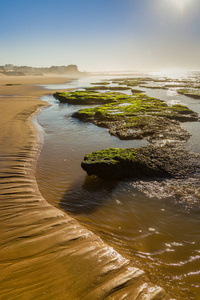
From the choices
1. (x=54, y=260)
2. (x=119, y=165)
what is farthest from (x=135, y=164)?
(x=54, y=260)

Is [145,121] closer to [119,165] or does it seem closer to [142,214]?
[119,165]

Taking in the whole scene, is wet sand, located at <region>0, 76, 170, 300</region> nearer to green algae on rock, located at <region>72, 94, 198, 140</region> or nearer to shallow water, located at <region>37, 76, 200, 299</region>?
shallow water, located at <region>37, 76, 200, 299</region>

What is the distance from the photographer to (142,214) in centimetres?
459

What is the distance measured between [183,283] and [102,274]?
53.1 inches

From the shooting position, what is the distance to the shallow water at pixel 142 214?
323 centimetres

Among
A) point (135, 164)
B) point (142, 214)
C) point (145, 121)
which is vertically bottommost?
point (142, 214)

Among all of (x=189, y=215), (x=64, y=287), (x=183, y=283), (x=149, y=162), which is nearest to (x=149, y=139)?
(x=149, y=162)

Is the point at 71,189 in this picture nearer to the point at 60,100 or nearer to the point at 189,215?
the point at 189,215

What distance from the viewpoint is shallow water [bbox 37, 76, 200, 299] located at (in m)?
3.23

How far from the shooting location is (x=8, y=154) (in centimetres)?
744

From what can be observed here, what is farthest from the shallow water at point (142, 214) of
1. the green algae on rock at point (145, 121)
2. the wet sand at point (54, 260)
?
the green algae on rock at point (145, 121)

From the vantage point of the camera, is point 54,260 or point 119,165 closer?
point 54,260

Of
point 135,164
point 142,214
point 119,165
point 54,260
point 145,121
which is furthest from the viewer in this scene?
point 145,121

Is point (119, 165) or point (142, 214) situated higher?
point (119, 165)
